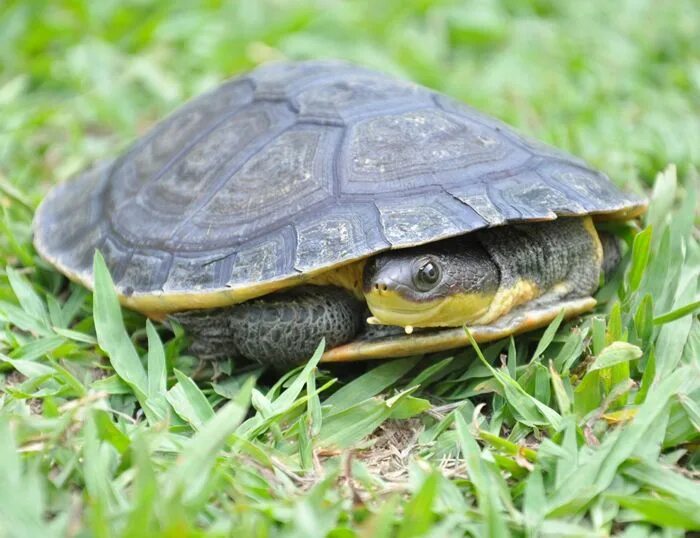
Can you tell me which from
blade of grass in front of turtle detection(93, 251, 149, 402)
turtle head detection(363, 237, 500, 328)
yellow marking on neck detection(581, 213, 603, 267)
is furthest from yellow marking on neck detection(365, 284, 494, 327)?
blade of grass in front of turtle detection(93, 251, 149, 402)

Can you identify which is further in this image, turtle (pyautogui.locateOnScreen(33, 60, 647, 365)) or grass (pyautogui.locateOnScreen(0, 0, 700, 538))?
turtle (pyautogui.locateOnScreen(33, 60, 647, 365))

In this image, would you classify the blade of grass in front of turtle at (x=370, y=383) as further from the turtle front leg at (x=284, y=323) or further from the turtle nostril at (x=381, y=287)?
the turtle nostril at (x=381, y=287)

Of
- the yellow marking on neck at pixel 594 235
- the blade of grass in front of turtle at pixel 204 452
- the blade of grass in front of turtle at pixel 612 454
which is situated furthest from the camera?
the yellow marking on neck at pixel 594 235

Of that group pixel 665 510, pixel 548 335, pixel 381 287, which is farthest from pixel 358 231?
pixel 665 510

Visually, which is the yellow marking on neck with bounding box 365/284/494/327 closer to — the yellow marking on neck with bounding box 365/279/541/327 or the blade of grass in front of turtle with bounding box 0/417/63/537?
the yellow marking on neck with bounding box 365/279/541/327

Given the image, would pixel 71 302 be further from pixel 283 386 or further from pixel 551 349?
pixel 551 349

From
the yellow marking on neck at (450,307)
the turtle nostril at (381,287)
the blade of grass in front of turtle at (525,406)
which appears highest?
the turtle nostril at (381,287)

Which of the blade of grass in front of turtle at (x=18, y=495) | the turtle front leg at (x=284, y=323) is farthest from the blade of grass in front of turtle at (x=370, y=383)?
the blade of grass in front of turtle at (x=18, y=495)

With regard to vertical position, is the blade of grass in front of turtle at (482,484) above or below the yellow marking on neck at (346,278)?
below

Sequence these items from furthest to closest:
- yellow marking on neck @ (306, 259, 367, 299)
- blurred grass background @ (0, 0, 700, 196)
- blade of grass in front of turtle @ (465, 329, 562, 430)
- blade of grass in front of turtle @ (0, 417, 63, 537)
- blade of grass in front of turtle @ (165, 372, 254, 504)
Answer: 1. blurred grass background @ (0, 0, 700, 196)
2. yellow marking on neck @ (306, 259, 367, 299)
3. blade of grass in front of turtle @ (465, 329, 562, 430)
4. blade of grass in front of turtle @ (165, 372, 254, 504)
5. blade of grass in front of turtle @ (0, 417, 63, 537)
